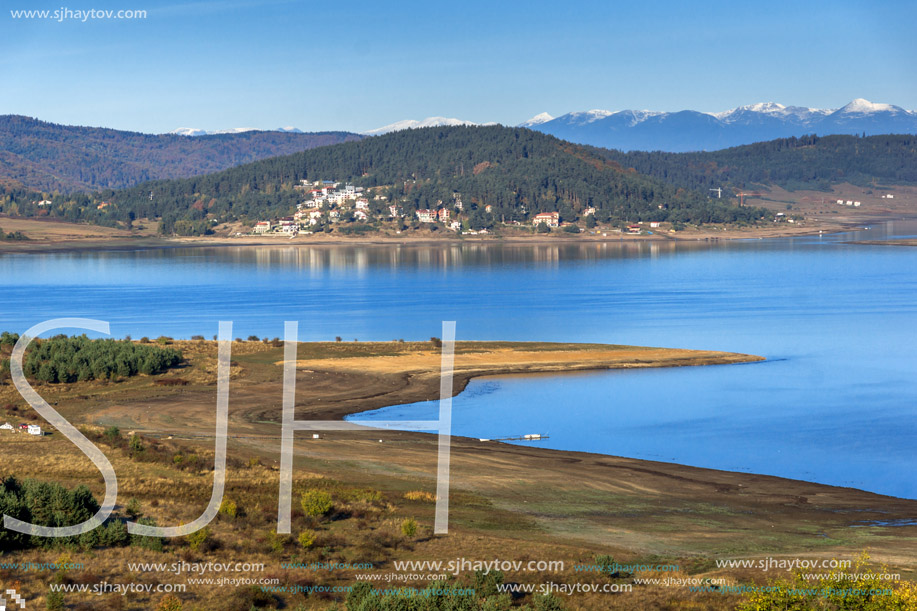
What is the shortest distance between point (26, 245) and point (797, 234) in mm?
134568

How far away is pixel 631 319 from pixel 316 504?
4623 centimetres

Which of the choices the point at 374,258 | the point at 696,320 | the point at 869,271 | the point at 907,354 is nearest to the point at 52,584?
the point at 907,354

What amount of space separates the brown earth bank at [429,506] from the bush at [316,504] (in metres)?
0.17

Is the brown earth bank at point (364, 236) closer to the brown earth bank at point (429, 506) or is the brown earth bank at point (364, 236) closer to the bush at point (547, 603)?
the brown earth bank at point (429, 506)

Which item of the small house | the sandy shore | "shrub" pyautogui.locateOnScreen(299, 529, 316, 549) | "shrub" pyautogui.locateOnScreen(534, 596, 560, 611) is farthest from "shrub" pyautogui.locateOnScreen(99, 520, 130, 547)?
the small house

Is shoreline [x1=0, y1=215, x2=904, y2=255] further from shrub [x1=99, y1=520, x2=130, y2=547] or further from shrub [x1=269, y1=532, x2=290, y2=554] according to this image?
shrub [x1=99, y1=520, x2=130, y2=547]

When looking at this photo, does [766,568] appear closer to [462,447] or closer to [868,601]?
[868,601]

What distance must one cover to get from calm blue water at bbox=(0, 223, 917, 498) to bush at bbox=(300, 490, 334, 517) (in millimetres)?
11945

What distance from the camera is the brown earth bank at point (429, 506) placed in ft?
50.7

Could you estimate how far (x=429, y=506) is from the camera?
20109 millimetres

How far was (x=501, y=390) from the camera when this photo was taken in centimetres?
3812

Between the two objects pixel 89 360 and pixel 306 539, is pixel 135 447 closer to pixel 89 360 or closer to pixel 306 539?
pixel 306 539

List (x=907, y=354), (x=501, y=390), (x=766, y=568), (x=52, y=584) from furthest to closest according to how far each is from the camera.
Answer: (x=907, y=354) → (x=501, y=390) → (x=766, y=568) → (x=52, y=584)

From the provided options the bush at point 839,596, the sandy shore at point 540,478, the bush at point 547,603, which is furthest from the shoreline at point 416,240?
the bush at point 839,596
